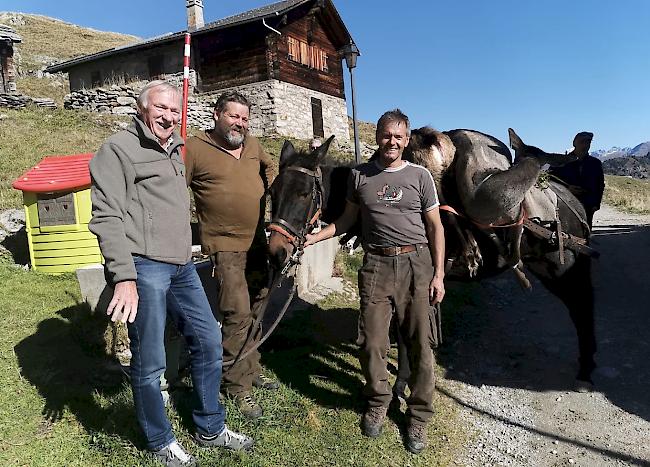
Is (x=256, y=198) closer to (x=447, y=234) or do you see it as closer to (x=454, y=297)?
(x=447, y=234)

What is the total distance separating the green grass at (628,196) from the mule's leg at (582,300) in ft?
51.7

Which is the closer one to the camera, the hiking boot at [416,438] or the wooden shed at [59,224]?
the hiking boot at [416,438]

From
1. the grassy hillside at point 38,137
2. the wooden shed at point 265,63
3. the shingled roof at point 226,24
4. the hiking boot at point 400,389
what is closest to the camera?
the hiking boot at point 400,389

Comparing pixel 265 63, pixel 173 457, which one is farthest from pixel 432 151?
pixel 265 63

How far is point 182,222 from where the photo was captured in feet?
8.59

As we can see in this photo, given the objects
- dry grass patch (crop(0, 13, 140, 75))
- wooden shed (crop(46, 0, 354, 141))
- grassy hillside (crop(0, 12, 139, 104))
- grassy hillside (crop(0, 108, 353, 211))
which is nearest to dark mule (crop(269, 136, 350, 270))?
grassy hillside (crop(0, 108, 353, 211))

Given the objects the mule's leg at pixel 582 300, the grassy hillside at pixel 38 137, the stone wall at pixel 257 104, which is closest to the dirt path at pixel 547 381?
the mule's leg at pixel 582 300

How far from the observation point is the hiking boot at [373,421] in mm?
3268

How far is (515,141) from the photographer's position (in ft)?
12.3

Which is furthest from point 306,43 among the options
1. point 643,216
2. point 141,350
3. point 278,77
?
point 141,350

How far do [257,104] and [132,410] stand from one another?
758 inches

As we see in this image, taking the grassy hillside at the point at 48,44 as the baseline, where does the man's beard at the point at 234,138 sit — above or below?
below

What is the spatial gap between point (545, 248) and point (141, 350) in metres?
3.41

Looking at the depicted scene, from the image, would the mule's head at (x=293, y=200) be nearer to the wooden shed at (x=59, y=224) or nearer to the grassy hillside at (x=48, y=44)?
the wooden shed at (x=59, y=224)
